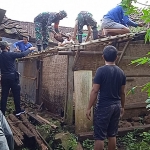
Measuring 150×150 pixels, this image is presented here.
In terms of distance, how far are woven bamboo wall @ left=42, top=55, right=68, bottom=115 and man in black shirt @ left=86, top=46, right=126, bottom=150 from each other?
2644 millimetres

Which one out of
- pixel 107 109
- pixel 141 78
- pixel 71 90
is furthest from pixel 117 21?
pixel 107 109

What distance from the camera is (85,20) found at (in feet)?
23.3

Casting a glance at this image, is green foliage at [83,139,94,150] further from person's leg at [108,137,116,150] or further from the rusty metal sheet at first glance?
the rusty metal sheet

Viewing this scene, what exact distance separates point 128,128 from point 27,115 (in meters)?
2.81

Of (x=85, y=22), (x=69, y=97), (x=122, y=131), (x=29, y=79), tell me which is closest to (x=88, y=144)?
(x=122, y=131)

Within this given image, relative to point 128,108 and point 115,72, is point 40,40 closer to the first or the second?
point 128,108

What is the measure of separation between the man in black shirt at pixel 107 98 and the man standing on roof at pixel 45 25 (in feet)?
13.7

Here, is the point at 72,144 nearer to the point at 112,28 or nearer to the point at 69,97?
the point at 69,97

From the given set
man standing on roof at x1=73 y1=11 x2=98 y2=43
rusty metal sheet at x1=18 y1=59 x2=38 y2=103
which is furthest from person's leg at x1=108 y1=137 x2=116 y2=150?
rusty metal sheet at x1=18 y1=59 x2=38 y2=103

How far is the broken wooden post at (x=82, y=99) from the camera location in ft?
17.7

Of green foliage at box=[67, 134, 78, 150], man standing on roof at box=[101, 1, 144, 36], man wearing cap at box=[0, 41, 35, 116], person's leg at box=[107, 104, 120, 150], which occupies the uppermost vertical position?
man standing on roof at box=[101, 1, 144, 36]

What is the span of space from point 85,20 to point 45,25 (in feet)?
5.59

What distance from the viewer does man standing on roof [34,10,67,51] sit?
777 centimetres

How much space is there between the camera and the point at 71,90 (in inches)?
239
